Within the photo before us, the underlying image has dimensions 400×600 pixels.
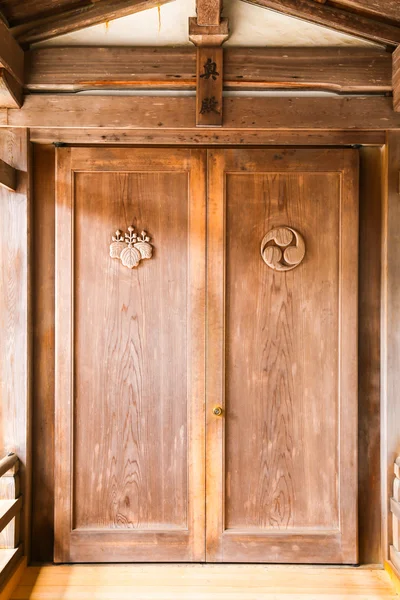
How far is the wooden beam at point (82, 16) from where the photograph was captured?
7.28ft

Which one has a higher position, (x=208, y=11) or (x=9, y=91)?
(x=208, y=11)

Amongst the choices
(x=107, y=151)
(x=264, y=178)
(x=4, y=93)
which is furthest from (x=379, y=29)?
(x=4, y=93)

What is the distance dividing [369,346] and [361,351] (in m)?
0.05

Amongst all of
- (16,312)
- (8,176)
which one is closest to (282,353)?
(16,312)

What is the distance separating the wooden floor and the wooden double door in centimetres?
8

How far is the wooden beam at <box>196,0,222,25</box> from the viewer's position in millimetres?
2145

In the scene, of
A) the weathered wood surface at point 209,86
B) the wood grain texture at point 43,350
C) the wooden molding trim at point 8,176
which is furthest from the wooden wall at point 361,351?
the weathered wood surface at point 209,86

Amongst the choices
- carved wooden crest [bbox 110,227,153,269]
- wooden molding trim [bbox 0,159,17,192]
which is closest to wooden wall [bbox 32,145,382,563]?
wooden molding trim [bbox 0,159,17,192]

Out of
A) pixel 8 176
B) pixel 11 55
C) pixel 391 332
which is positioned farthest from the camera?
pixel 391 332

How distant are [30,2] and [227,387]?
1987 mm

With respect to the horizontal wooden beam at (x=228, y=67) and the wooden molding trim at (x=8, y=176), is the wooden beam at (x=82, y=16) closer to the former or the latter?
the horizontal wooden beam at (x=228, y=67)

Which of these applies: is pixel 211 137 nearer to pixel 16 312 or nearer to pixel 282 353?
pixel 282 353

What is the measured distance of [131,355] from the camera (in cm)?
240

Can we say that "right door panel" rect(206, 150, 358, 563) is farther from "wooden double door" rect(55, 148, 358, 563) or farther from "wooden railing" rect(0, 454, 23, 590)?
"wooden railing" rect(0, 454, 23, 590)
